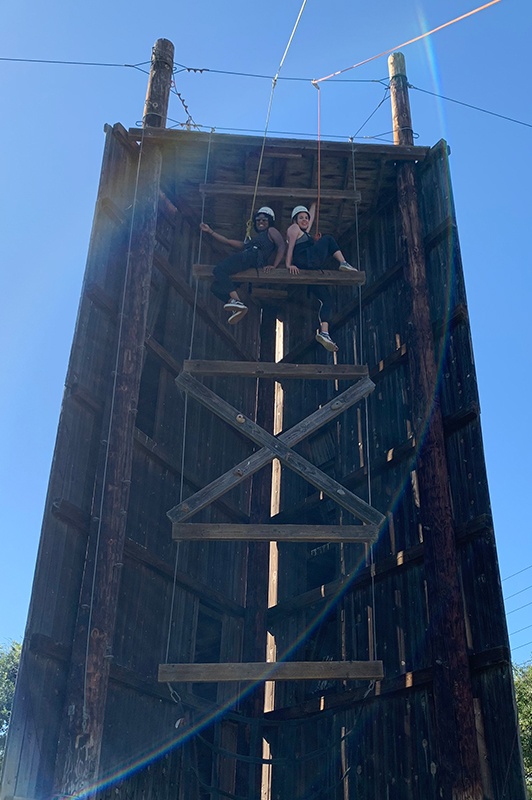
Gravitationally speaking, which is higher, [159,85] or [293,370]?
[159,85]

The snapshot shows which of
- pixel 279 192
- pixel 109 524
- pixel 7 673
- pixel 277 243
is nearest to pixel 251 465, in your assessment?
pixel 109 524

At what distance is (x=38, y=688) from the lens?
7914mm

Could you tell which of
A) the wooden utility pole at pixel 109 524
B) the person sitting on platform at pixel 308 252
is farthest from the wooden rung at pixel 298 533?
the person sitting on platform at pixel 308 252

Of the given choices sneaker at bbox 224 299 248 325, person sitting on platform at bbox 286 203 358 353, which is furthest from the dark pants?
sneaker at bbox 224 299 248 325

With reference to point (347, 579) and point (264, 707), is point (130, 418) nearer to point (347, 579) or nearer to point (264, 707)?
point (347, 579)

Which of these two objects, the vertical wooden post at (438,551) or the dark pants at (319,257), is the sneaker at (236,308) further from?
the vertical wooden post at (438,551)

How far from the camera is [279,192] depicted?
1182cm

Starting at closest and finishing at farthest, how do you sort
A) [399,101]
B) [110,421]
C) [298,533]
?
[298,533] → [110,421] → [399,101]

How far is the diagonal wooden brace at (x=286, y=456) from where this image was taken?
920cm

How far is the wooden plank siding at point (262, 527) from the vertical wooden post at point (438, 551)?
0.15 metres

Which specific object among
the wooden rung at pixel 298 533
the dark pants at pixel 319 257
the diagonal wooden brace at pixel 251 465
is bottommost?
the wooden rung at pixel 298 533

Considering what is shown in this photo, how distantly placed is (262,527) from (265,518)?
331 centimetres

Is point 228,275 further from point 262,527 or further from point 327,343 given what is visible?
point 262,527

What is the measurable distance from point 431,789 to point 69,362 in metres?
6.20
